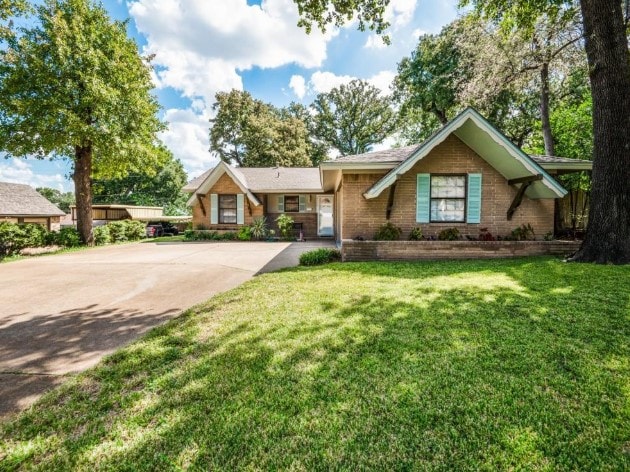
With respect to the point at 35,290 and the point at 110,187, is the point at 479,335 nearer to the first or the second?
the point at 35,290

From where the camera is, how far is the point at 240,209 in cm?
1809

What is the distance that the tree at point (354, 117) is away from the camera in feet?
121

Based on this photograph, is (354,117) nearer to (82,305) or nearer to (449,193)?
(449,193)

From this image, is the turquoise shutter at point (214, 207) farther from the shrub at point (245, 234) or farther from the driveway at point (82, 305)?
the driveway at point (82, 305)

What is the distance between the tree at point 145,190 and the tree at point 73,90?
29.1 m

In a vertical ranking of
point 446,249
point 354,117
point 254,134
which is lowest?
point 446,249

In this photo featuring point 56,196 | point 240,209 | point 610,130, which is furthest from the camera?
point 56,196

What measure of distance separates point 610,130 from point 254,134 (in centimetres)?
3127

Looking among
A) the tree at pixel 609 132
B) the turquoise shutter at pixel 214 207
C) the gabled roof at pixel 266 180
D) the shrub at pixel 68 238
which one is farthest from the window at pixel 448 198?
the shrub at pixel 68 238

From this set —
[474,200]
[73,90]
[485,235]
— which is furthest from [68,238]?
[485,235]

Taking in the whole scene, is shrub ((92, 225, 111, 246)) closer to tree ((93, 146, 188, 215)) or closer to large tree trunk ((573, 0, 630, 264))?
large tree trunk ((573, 0, 630, 264))

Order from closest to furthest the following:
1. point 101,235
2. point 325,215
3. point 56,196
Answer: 1. point 101,235
2. point 325,215
3. point 56,196

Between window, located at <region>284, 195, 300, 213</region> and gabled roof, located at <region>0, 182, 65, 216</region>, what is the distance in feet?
59.8

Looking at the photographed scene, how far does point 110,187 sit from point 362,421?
5166cm
